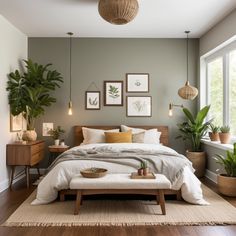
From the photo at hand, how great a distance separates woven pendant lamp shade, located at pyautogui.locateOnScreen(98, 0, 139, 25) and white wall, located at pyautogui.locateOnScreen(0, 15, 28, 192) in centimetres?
222

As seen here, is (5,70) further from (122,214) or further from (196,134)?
(196,134)

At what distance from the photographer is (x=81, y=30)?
5.80m

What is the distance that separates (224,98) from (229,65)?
0.61 m

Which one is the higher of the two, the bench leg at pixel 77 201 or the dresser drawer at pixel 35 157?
the dresser drawer at pixel 35 157

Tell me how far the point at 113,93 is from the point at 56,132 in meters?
1.49

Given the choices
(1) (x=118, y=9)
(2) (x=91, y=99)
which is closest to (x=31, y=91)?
(2) (x=91, y=99)

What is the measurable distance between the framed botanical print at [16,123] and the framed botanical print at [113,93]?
1803 millimetres

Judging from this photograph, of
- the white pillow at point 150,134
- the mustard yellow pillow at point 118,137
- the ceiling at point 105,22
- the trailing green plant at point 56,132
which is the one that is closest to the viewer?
the ceiling at point 105,22

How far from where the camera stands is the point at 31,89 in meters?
5.60

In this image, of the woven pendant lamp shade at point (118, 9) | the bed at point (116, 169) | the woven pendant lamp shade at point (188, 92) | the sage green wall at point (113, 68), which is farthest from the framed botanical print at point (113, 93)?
the woven pendant lamp shade at point (118, 9)

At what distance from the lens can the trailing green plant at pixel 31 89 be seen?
5.34 m

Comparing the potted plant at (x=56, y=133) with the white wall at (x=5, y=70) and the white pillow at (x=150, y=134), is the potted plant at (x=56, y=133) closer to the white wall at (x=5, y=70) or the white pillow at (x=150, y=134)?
the white wall at (x=5, y=70)

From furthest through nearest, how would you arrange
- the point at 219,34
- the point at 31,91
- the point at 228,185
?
the point at 31,91, the point at 219,34, the point at 228,185

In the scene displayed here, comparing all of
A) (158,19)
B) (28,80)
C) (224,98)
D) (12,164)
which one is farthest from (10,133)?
(224,98)
